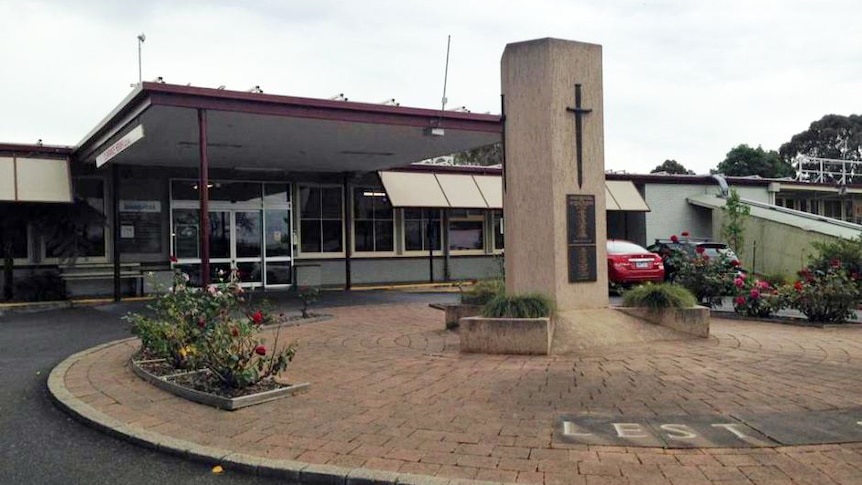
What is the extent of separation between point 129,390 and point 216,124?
22.7ft

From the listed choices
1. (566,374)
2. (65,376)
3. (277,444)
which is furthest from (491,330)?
(65,376)

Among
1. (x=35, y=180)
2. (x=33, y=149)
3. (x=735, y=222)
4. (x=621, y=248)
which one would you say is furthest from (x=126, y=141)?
(x=735, y=222)

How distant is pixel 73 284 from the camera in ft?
52.1

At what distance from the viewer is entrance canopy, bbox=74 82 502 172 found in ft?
35.3

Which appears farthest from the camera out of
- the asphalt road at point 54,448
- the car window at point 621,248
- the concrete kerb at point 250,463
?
the car window at point 621,248

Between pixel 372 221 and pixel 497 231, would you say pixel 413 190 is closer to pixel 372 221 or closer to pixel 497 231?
pixel 372 221

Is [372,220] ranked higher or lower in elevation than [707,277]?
higher

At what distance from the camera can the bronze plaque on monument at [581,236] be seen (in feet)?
28.8

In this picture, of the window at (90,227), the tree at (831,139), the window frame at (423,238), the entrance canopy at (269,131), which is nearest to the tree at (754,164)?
the tree at (831,139)

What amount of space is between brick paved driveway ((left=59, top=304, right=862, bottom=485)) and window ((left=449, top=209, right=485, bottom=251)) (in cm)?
1262

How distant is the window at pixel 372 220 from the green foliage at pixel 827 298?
476 inches

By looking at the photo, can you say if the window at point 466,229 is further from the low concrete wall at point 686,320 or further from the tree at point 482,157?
the tree at point 482,157

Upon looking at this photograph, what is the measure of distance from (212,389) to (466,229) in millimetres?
16197

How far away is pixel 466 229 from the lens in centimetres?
2180
